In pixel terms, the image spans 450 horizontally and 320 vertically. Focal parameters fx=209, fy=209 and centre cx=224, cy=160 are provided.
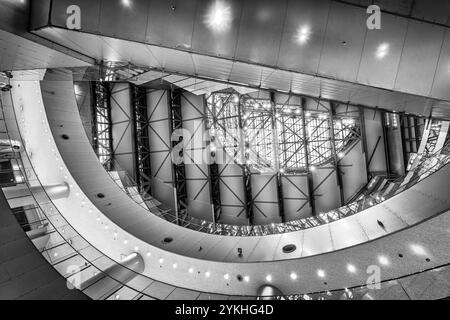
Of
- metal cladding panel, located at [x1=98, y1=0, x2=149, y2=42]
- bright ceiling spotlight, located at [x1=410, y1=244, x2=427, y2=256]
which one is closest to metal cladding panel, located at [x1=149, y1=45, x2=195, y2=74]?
metal cladding panel, located at [x1=98, y1=0, x2=149, y2=42]

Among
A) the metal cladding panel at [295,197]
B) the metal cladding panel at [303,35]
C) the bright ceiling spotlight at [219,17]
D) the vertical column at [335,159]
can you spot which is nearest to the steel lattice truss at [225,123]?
the metal cladding panel at [295,197]

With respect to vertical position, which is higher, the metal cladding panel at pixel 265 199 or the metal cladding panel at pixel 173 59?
the metal cladding panel at pixel 173 59

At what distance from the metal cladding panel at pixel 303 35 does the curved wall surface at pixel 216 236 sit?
17.1 feet

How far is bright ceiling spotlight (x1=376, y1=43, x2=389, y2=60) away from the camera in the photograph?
18.0 feet

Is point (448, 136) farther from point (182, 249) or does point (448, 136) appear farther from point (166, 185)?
point (166, 185)

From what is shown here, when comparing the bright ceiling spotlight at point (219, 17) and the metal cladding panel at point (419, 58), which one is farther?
the metal cladding panel at point (419, 58)

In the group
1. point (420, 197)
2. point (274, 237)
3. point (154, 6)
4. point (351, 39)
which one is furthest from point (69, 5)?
point (420, 197)

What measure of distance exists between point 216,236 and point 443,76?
357 inches

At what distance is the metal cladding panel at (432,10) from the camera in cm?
511

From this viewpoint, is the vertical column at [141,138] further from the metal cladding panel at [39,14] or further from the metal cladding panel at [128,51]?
the metal cladding panel at [39,14]

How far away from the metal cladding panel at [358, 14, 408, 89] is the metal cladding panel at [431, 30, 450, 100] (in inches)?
41.2

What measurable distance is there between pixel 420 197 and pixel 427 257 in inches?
80.1
